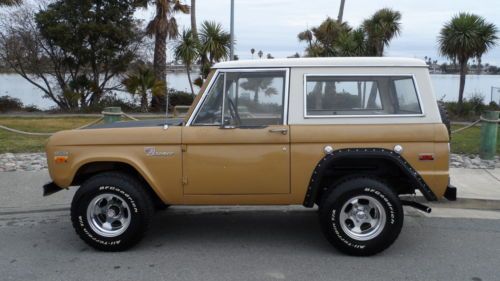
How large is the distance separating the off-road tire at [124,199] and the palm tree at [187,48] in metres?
17.0

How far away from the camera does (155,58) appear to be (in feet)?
72.3

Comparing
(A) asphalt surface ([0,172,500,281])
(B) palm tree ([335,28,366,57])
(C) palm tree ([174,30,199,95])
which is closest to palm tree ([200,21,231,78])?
(C) palm tree ([174,30,199,95])

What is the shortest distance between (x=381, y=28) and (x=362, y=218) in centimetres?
1800

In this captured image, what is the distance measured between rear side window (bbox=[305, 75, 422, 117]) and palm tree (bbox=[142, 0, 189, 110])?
54.1 ft

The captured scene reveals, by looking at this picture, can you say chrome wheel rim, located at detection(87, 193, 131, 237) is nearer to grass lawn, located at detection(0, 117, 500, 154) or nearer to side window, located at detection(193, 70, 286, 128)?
side window, located at detection(193, 70, 286, 128)

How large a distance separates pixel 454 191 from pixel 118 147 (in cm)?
330

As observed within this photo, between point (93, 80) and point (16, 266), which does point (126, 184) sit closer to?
point (16, 266)

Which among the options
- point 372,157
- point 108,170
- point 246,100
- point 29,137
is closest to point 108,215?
point 108,170

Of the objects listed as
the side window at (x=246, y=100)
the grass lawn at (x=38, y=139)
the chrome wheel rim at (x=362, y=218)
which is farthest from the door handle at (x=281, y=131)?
the grass lawn at (x=38, y=139)

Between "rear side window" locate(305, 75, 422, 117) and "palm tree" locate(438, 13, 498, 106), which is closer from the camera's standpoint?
"rear side window" locate(305, 75, 422, 117)

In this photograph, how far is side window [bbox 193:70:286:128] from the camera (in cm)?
491

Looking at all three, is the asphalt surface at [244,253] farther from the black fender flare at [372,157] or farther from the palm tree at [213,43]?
the palm tree at [213,43]

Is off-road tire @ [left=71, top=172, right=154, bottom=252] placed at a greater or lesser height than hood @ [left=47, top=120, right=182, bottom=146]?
lesser

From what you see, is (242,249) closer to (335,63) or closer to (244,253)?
(244,253)
